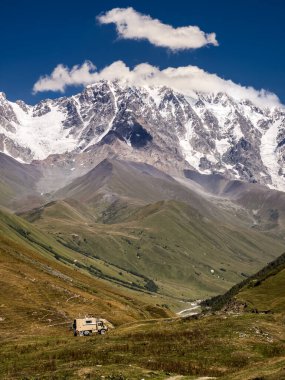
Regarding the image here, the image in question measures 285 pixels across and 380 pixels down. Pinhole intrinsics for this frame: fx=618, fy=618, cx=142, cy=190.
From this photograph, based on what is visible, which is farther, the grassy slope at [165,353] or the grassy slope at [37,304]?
the grassy slope at [37,304]

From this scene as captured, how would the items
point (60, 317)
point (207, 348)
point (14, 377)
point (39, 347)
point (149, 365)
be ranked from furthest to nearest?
1. point (60, 317)
2. point (39, 347)
3. point (207, 348)
4. point (149, 365)
5. point (14, 377)

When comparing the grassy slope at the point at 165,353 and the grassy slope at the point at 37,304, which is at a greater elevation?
the grassy slope at the point at 37,304

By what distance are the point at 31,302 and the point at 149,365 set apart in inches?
2837

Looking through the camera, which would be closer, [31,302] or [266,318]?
[266,318]

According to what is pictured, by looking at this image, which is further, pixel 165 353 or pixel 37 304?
pixel 37 304

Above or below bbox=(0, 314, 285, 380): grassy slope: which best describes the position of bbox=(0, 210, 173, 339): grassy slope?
above

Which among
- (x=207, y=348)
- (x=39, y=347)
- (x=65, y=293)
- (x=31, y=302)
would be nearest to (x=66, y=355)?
(x=39, y=347)

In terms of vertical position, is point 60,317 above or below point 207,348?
above

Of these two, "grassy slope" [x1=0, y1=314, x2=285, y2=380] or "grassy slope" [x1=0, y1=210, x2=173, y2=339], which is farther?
"grassy slope" [x1=0, y1=210, x2=173, y2=339]

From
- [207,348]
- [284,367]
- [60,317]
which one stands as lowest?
[284,367]

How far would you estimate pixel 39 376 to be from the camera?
55.2 meters

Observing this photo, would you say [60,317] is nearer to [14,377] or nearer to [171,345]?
[171,345]

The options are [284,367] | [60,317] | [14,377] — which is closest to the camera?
[284,367]

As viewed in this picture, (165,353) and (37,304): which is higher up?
(37,304)
